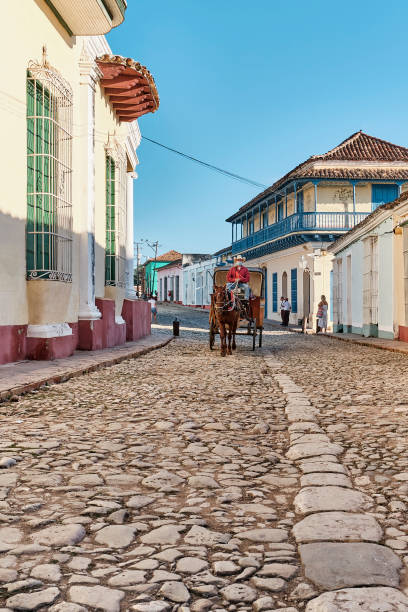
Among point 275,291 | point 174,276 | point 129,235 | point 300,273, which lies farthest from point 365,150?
point 174,276

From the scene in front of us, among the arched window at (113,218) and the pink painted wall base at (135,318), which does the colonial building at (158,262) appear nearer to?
the pink painted wall base at (135,318)

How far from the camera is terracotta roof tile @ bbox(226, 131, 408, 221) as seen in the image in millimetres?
26309

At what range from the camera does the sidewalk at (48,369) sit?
6078 mm

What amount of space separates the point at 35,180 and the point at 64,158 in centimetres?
110

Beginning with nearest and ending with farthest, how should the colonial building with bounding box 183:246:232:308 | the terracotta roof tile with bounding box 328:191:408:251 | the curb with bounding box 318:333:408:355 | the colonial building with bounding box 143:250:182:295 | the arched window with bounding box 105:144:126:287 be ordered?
1. the curb with bounding box 318:333:408:355
2. the arched window with bounding box 105:144:126:287
3. the terracotta roof tile with bounding box 328:191:408:251
4. the colonial building with bounding box 183:246:232:308
5. the colonial building with bounding box 143:250:182:295

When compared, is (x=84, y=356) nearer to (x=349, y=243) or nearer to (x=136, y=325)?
(x=136, y=325)

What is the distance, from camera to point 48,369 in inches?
299

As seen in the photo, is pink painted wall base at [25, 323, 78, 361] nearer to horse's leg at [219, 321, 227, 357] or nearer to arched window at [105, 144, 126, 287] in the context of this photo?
horse's leg at [219, 321, 227, 357]

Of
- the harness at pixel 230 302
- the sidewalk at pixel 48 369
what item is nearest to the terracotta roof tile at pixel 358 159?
the harness at pixel 230 302

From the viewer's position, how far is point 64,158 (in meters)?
9.70

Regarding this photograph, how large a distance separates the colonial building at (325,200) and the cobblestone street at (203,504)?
20.9 m

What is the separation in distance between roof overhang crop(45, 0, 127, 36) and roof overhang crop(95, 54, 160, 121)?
1294 mm

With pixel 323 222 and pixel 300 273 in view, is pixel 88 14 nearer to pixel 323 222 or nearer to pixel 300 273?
pixel 323 222

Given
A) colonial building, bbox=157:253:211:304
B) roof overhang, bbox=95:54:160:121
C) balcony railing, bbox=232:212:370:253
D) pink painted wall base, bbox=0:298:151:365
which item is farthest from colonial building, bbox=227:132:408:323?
colonial building, bbox=157:253:211:304
